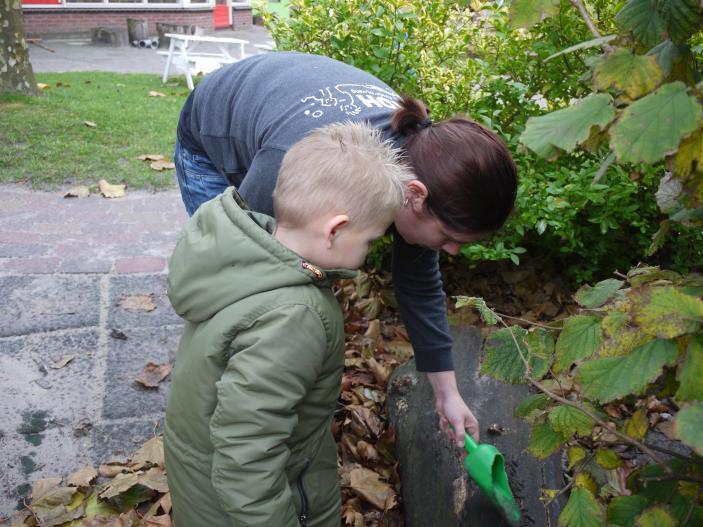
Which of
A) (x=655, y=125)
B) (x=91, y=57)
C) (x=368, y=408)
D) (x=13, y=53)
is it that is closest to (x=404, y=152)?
(x=655, y=125)

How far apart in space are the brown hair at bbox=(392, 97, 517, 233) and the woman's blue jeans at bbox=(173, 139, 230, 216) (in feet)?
3.02

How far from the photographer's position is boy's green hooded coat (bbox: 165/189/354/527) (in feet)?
4.50

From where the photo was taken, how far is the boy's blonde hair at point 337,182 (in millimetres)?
1456

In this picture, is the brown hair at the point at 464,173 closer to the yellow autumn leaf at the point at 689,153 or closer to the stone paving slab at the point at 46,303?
the yellow autumn leaf at the point at 689,153

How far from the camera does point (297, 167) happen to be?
1486 mm

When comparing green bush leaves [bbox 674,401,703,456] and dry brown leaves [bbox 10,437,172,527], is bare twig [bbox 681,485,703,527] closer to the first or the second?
green bush leaves [bbox 674,401,703,456]

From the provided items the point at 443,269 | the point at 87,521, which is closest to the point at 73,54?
the point at 443,269

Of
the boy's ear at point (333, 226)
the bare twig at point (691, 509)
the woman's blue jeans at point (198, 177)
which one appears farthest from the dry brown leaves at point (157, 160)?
the bare twig at point (691, 509)

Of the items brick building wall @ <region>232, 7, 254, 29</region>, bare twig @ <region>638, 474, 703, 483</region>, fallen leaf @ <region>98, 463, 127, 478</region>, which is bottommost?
brick building wall @ <region>232, 7, 254, 29</region>

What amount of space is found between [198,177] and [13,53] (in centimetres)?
671

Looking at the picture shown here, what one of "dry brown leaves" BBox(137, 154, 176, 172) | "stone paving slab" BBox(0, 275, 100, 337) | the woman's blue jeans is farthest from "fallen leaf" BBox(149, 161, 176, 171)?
the woman's blue jeans

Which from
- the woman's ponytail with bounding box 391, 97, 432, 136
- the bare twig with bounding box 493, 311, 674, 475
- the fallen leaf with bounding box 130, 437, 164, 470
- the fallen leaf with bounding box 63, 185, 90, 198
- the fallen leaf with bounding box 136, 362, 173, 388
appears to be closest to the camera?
the bare twig with bounding box 493, 311, 674, 475

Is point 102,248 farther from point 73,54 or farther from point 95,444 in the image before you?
point 73,54

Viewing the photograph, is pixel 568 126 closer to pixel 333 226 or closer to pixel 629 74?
pixel 629 74
